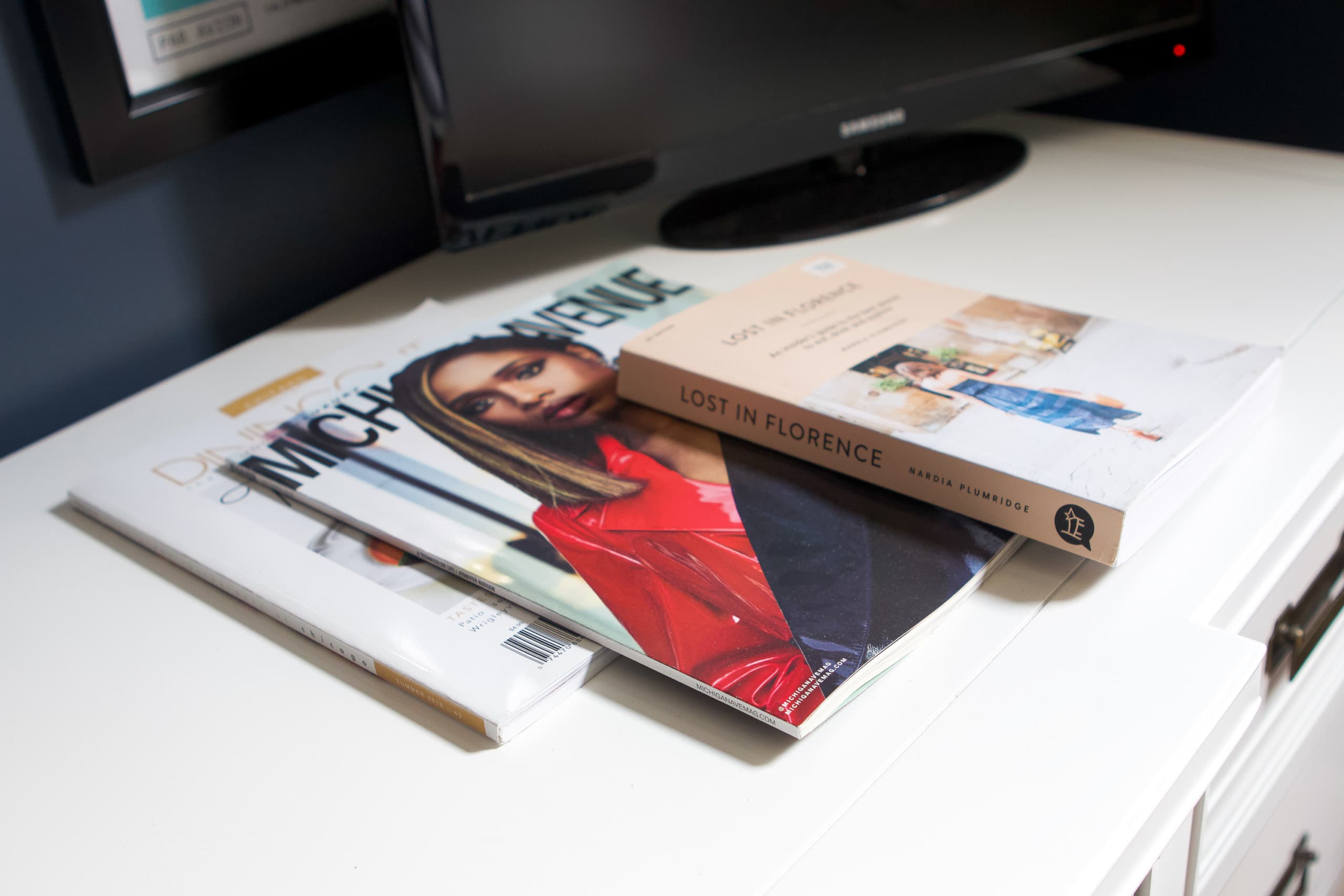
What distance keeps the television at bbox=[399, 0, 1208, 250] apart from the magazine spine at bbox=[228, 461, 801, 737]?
0.84 feet

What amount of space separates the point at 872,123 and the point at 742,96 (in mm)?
127

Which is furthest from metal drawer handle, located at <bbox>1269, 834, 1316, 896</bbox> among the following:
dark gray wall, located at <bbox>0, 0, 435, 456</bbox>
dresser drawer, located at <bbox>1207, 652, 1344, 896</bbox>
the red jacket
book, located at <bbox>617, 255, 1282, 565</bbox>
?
dark gray wall, located at <bbox>0, 0, 435, 456</bbox>

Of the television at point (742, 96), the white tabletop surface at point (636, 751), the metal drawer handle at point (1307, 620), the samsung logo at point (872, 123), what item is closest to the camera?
the white tabletop surface at point (636, 751)

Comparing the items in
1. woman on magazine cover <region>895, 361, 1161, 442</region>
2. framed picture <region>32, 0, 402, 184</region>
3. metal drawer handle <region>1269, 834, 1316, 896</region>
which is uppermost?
framed picture <region>32, 0, 402, 184</region>

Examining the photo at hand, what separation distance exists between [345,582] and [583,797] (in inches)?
6.7

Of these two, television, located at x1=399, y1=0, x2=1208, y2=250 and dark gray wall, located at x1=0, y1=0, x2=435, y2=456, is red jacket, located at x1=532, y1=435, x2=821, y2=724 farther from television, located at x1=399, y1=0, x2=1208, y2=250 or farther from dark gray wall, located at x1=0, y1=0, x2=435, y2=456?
dark gray wall, located at x1=0, y1=0, x2=435, y2=456

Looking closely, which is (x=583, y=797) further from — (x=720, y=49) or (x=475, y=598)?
(x=720, y=49)

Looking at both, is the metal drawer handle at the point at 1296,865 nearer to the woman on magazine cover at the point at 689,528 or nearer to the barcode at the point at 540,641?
the woman on magazine cover at the point at 689,528

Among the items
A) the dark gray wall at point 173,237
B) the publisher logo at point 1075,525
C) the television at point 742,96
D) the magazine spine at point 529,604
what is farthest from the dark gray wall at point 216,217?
the publisher logo at point 1075,525

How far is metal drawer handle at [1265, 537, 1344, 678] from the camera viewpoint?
0.62 m

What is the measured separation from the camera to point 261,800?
17.0 inches

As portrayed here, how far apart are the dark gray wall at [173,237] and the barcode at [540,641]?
1.46 feet

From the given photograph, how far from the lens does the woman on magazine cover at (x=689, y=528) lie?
17.8 inches

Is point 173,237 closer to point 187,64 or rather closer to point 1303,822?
point 187,64
